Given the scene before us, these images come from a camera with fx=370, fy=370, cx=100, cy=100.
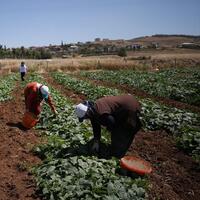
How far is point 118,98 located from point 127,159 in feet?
4.15

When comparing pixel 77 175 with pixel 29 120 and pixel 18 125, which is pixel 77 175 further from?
pixel 18 125

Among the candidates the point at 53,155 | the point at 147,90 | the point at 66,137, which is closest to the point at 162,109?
the point at 66,137

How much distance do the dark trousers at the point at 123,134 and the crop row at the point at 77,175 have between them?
19.6 inches

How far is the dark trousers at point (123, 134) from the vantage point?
712 cm

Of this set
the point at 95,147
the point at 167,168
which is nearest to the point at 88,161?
the point at 95,147

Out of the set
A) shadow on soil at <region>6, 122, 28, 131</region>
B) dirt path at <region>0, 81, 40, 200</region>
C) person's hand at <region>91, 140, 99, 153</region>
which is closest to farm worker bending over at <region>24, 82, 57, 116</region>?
shadow on soil at <region>6, 122, 28, 131</region>

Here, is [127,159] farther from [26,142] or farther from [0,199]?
[26,142]

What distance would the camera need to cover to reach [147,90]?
62.0 ft

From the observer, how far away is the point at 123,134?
23.5 ft

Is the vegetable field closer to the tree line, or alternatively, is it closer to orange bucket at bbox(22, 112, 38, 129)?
orange bucket at bbox(22, 112, 38, 129)

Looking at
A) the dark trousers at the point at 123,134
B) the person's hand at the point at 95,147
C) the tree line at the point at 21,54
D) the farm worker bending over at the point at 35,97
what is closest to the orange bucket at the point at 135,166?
the dark trousers at the point at 123,134

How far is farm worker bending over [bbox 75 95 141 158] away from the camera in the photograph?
6840 mm

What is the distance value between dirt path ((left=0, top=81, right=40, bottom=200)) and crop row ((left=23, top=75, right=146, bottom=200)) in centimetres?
24

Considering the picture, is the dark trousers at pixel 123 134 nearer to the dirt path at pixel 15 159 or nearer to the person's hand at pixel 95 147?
the person's hand at pixel 95 147
